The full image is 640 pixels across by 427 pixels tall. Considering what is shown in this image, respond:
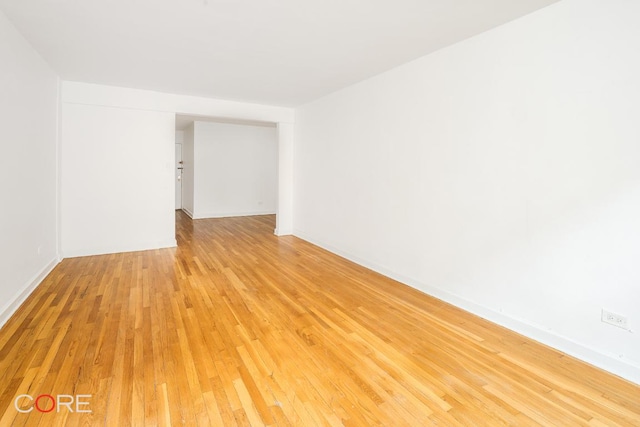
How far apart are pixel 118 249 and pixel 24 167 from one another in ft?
7.06

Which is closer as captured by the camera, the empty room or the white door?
the empty room

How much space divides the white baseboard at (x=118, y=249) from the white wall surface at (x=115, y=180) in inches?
0.5

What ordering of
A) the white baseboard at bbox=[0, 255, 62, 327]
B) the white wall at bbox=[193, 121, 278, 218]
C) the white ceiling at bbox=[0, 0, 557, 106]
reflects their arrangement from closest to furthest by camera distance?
1. the white ceiling at bbox=[0, 0, 557, 106]
2. the white baseboard at bbox=[0, 255, 62, 327]
3. the white wall at bbox=[193, 121, 278, 218]

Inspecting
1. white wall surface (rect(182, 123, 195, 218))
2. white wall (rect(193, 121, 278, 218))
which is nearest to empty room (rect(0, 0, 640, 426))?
white wall (rect(193, 121, 278, 218))

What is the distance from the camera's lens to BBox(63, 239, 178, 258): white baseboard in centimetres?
470

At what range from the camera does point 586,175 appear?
221 centimetres

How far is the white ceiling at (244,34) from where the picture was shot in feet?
7.95

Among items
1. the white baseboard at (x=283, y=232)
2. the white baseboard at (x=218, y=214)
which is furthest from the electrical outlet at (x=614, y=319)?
the white baseboard at (x=218, y=214)

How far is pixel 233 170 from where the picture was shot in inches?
343

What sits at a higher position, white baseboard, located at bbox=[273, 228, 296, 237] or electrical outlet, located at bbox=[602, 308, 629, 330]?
white baseboard, located at bbox=[273, 228, 296, 237]

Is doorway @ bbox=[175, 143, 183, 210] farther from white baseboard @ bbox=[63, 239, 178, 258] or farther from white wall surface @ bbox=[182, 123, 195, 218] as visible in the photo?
white baseboard @ bbox=[63, 239, 178, 258]

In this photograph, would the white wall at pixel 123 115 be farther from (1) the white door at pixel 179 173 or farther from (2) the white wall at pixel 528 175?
(1) the white door at pixel 179 173

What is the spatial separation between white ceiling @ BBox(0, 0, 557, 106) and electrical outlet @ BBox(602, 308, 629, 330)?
228 cm

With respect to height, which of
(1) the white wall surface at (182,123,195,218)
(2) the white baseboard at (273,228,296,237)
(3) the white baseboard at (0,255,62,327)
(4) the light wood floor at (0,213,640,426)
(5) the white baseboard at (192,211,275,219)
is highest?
(1) the white wall surface at (182,123,195,218)
